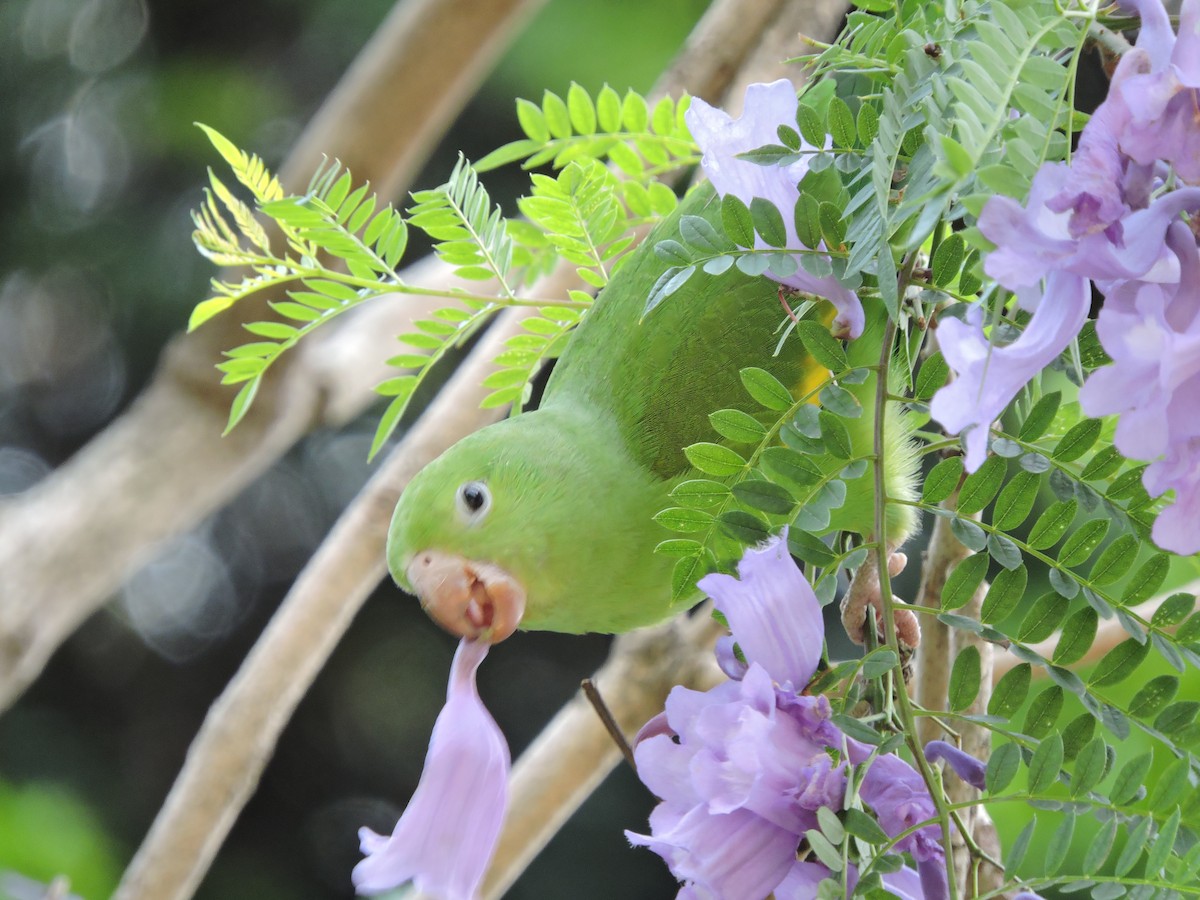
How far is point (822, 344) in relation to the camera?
1.14 ft

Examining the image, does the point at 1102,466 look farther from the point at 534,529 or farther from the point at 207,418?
the point at 207,418

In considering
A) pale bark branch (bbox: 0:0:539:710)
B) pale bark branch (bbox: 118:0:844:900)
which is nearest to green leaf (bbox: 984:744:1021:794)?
pale bark branch (bbox: 118:0:844:900)

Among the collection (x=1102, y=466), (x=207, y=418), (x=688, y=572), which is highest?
(x=1102, y=466)

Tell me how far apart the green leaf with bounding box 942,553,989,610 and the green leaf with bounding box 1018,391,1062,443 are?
1.5 inches

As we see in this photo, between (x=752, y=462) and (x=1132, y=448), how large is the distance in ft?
0.42

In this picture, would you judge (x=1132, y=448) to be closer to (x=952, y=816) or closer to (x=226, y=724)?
(x=952, y=816)

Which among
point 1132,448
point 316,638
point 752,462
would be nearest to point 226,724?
Answer: point 316,638

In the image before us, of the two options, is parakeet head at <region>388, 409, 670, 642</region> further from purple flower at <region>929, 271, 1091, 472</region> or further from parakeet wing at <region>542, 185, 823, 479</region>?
purple flower at <region>929, 271, 1091, 472</region>

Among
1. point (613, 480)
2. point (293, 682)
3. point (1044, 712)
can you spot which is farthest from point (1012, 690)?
point (293, 682)

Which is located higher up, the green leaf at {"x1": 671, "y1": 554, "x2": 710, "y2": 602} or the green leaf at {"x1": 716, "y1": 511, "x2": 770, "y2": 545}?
the green leaf at {"x1": 716, "y1": 511, "x2": 770, "y2": 545}

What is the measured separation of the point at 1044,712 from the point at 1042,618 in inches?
1.1

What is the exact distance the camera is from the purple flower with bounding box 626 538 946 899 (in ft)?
1.03

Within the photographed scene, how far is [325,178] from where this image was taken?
0.50 metres

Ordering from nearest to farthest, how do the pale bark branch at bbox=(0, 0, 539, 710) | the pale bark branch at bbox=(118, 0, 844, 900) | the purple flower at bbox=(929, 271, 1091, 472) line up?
the purple flower at bbox=(929, 271, 1091, 472)
the pale bark branch at bbox=(118, 0, 844, 900)
the pale bark branch at bbox=(0, 0, 539, 710)
